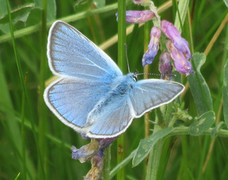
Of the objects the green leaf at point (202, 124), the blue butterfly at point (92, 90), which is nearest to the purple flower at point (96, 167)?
the blue butterfly at point (92, 90)

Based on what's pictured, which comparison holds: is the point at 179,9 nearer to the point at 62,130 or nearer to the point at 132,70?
the point at 132,70

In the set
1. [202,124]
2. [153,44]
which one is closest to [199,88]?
[202,124]

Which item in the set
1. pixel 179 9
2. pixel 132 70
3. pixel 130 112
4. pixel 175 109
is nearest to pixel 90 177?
pixel 130 112

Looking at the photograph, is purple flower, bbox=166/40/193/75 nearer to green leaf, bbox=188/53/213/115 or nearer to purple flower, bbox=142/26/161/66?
purple flower, bbox=142/26/161/66

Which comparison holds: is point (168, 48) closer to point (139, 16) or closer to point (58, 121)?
point (139, 16)

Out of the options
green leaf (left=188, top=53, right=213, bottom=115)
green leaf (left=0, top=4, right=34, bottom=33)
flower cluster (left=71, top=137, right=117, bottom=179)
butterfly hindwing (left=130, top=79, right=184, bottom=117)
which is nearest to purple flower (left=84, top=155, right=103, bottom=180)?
flower cluster (left=71, top=137, right=117, bottom=179)

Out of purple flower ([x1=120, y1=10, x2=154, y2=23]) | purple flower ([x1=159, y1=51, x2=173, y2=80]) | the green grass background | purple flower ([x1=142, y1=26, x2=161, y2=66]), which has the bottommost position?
the green grass background

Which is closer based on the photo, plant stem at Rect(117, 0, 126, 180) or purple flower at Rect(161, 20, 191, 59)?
purple flower at Rect(161, 20, 191, 59)

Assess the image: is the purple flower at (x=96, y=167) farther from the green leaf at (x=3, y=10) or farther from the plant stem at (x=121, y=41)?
the green leaf at (x=3, y=10)
